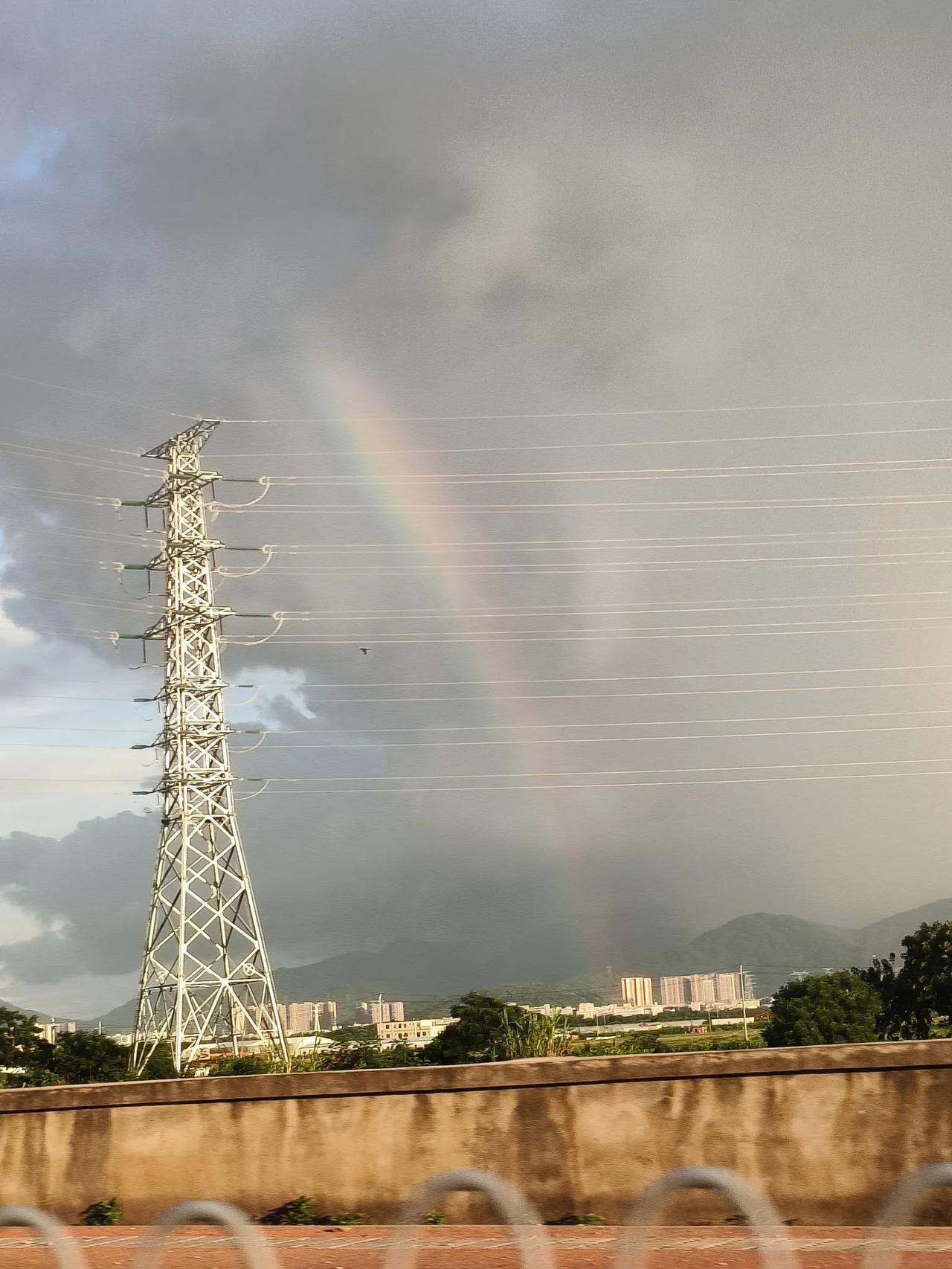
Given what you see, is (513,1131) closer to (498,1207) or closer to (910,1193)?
(498,1207)

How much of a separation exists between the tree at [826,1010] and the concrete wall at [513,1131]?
284ft

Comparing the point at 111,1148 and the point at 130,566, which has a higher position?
the point at 130,566

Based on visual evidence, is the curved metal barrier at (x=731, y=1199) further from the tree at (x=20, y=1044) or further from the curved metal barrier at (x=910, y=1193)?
the tree at (x=20, y=1044)

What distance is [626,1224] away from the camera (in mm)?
6012

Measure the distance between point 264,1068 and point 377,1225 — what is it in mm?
4647

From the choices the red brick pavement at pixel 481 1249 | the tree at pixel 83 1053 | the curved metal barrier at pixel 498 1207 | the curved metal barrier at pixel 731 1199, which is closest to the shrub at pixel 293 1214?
the red brick pavement at pixel 481 1249

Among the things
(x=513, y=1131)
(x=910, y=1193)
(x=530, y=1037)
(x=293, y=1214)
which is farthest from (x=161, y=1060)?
(x=910, y=1193)

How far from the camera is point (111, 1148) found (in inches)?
450

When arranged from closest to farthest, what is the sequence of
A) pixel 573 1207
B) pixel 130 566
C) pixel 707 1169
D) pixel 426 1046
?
pixel 707 1169 → pixel 573 1207 → pixel 426 1046 → pixel 130 566

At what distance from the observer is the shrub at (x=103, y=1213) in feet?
36.6

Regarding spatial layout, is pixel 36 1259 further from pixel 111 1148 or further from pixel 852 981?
pixel 852 981

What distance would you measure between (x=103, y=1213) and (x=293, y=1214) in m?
1.78

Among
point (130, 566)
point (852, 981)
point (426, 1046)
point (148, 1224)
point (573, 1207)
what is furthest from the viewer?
point (852, 981)

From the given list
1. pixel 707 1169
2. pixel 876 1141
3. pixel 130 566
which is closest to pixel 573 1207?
pixel 876 1141
